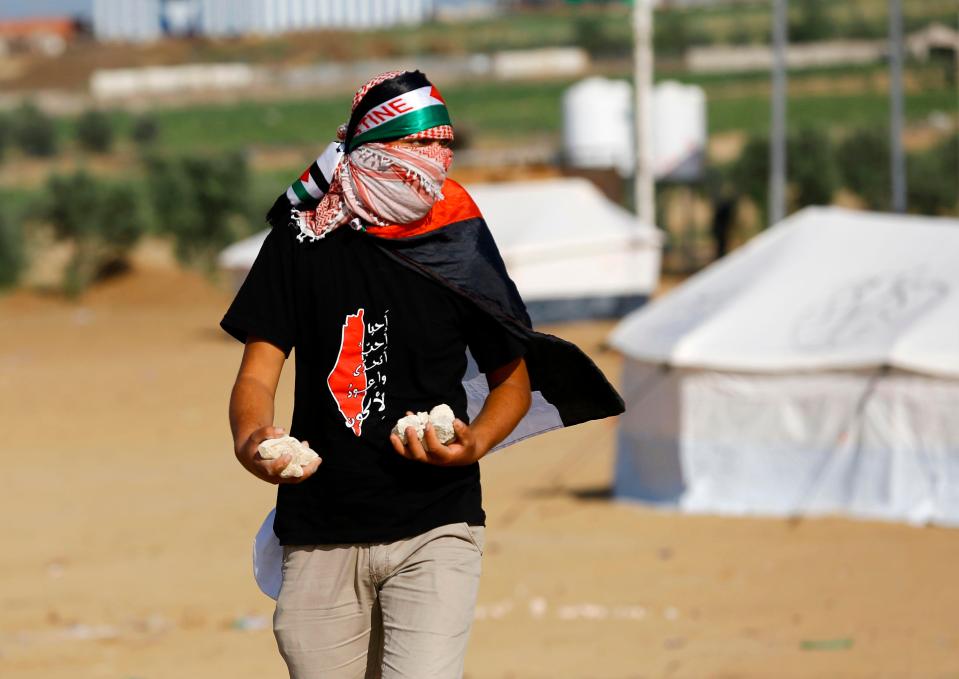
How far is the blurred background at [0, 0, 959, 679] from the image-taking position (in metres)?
7.57

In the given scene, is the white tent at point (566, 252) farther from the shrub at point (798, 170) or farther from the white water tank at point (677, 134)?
the shrub at point (798, 170)

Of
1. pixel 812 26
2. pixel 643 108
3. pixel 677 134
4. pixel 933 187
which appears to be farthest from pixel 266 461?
pixel 812 26

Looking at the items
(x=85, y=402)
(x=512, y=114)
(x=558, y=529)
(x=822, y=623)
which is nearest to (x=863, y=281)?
(x=558, y=529)

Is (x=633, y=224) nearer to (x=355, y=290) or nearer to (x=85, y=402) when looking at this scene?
(x=85, y=402)

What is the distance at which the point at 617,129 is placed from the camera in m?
29.0

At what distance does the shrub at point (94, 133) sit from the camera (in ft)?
191

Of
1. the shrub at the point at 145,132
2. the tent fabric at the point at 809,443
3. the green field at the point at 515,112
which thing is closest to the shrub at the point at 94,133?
the shrub at the point at 145,132

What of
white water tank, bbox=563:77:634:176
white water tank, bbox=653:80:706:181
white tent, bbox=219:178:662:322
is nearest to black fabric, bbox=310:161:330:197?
white tent, bbox=219:178:662:322

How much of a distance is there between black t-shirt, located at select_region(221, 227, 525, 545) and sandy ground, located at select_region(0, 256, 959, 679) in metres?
3.54

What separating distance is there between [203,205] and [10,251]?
11.0ft

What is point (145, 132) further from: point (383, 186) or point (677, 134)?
point (383, 186)

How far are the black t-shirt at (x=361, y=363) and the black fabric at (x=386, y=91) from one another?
243 mm

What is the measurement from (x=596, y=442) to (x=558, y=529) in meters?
3.92

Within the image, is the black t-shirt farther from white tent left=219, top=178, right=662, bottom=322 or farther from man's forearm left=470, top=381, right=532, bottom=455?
white tent left=219, top=178, right=662, bottom=322
